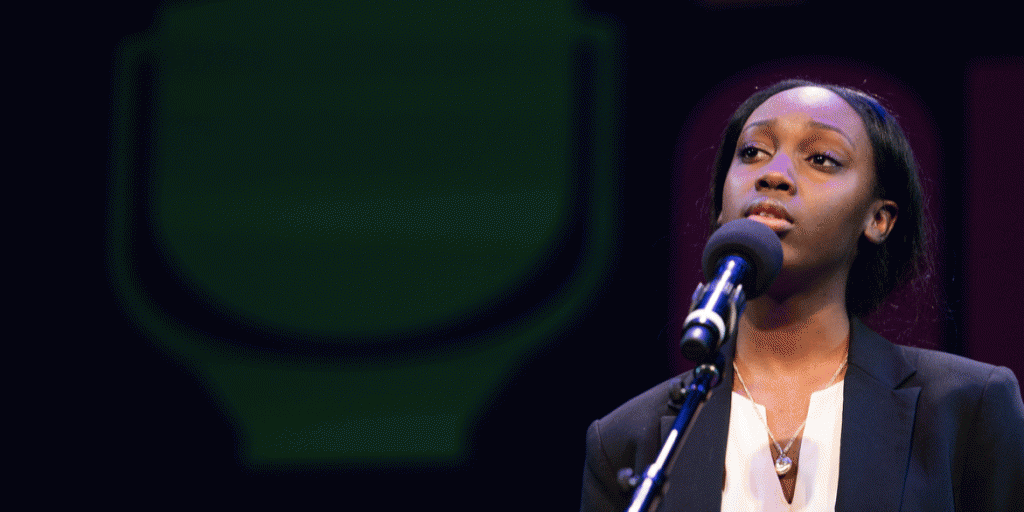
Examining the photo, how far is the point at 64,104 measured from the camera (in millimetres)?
3186

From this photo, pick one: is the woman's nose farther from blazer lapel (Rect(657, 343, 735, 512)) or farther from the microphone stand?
the microphone stand

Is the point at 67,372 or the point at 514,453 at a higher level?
the point at 67,372

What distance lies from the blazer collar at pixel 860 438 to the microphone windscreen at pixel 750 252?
329 mm

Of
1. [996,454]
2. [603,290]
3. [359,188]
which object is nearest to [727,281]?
[996,454]

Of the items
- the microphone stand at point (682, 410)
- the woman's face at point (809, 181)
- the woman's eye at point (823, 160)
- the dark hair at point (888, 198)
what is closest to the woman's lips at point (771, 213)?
the woman's face at point (809, 181)

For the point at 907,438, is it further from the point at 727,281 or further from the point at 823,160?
the point at 727,281

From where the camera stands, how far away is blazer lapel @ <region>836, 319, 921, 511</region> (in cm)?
155

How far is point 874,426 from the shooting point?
162 centimetres

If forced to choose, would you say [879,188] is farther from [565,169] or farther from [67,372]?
[67,372]

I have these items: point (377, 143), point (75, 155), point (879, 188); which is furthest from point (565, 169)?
point (75, 155)

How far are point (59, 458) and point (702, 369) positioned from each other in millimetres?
2589

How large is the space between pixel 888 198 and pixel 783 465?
553 millimetres

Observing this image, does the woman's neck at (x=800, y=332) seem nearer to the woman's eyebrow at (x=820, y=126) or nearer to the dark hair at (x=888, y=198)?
the dark hair at (x=888, y=198)

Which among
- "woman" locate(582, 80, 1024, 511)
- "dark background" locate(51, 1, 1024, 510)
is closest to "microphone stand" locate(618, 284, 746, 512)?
"woman" locate(582, 80, 1024, 511)
